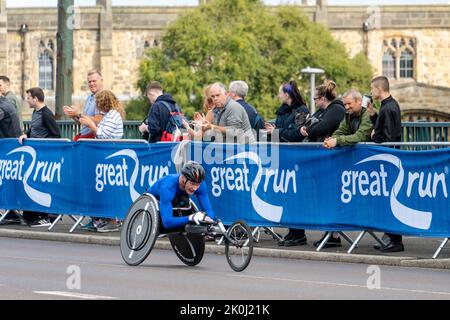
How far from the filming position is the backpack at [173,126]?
22.3m

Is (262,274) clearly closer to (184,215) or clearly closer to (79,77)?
(184,215)

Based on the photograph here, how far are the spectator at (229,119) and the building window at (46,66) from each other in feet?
212

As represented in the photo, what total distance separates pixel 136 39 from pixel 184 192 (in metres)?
66.7

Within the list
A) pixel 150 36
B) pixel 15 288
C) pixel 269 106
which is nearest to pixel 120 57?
pixel 150 36

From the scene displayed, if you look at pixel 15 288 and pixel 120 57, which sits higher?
pixel 120 57

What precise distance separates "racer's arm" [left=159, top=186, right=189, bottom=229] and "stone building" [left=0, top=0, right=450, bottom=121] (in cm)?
6467

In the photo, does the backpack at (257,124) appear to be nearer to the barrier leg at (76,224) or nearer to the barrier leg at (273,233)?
the barrier leg at (273,233)

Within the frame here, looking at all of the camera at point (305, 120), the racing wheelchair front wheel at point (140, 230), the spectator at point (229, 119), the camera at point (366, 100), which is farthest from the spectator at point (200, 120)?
the racing wheelchair front wheel at point (140, 230)

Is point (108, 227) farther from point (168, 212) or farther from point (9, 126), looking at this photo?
point (168, 212)

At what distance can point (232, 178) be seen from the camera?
2125 cm

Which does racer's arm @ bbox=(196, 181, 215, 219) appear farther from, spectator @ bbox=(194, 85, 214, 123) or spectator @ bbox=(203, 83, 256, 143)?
spectator @ bbox=(194, 85, 214, 123)

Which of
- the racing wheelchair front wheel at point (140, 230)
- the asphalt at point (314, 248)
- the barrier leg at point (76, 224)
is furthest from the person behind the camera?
the barrier leg at point (76, 224)

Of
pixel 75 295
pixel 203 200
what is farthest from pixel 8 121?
pixel 75 295
